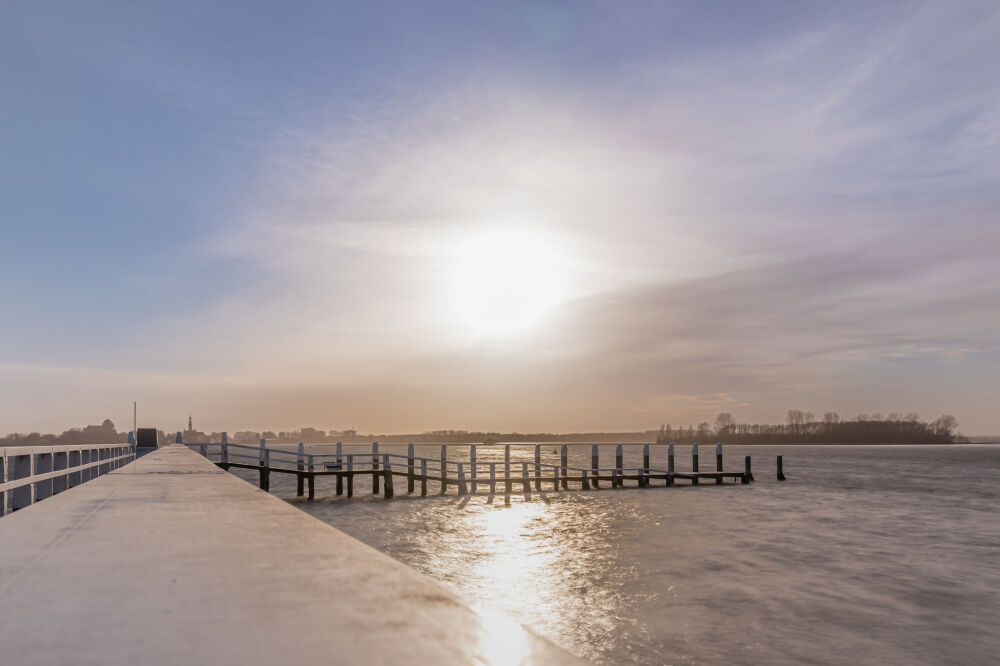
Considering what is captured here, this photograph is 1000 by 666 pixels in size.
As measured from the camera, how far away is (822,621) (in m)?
15.0

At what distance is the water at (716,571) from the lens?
13648 mm

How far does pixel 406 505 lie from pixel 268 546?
34.9 metres

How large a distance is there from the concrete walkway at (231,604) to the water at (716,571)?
53 cm

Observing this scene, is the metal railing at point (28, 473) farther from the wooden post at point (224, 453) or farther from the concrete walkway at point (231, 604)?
the wooden post at point (224, 453)

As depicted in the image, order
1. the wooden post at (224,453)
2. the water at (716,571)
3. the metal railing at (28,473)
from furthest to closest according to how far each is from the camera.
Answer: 1. the wooden post at (224,453)
2. the water at (716,571)
3. the metal railing at (28,473)

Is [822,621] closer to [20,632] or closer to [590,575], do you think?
[590,575]

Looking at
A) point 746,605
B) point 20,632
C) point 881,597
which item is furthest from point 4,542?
point 881,597

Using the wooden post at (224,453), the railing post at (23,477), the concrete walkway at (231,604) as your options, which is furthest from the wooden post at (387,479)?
the concrete walkway at (231,604)

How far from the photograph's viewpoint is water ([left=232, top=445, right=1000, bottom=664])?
1365 cm

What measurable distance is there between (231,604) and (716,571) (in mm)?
19544

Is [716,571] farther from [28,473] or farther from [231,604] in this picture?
[231,604]

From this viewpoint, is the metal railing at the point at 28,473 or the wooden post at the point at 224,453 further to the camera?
the wooden post at the point at 224,453

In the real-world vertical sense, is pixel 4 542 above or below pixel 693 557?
above

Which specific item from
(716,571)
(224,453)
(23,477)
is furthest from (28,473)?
(224,453)
